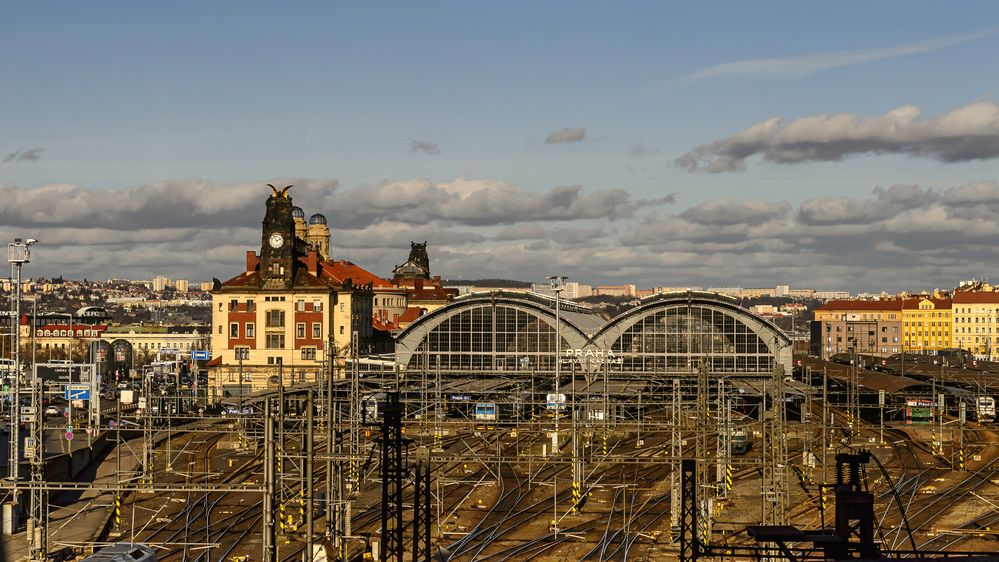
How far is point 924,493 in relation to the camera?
62156 mm

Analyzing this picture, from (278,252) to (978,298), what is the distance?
12500 cm

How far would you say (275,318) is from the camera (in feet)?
377

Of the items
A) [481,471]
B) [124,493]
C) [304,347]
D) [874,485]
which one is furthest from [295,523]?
[304,347]

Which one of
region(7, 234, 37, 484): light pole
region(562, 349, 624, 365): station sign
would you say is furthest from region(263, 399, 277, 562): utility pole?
region(562, 349, 624, 365): station sign

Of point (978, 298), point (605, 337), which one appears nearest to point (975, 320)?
point (978, 298)

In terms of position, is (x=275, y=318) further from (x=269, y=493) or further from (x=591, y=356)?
(x=269, y=493)

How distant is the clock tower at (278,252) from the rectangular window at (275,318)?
88.4 inches

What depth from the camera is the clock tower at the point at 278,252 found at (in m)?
115

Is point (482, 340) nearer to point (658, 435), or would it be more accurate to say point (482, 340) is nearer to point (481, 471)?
point (658, 435)

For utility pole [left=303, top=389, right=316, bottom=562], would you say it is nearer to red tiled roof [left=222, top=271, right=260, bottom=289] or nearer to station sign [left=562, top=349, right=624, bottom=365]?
station sign [left=562, top=349, right=624, bottom=365]

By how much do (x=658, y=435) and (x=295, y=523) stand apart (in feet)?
126

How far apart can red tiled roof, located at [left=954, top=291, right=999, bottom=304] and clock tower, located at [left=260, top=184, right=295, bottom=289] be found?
122424 millimetres

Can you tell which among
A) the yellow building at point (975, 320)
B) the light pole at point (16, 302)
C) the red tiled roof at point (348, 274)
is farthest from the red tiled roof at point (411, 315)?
the yellow building at point (975, 320)

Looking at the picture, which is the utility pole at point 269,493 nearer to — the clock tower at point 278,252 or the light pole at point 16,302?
the light pole at point 16,302
